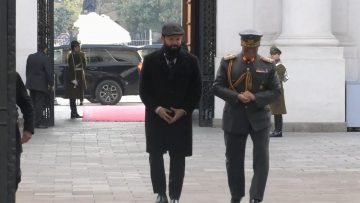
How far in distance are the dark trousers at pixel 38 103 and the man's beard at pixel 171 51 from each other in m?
10.2

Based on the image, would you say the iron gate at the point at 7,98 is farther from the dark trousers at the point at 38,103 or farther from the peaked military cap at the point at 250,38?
the dark trousers at the point at 38,103

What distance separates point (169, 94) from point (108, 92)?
69.2ft

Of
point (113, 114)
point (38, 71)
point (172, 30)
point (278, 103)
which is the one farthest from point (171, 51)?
point (113, 114)

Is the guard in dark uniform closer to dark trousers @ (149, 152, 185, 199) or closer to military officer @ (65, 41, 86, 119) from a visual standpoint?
dark trousers @ (149, 152, 185, 199)

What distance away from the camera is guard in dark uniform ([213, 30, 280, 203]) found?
9.67 metres

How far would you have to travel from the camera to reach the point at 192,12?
2455cm

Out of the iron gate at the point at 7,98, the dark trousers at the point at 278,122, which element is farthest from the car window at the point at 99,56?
the iron gate at the point at 7,98

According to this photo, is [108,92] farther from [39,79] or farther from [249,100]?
[249,100]

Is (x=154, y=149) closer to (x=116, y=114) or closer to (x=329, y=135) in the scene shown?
(x=329, y=135)

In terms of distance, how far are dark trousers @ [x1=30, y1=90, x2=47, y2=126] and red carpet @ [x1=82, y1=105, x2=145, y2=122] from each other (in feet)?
9.87

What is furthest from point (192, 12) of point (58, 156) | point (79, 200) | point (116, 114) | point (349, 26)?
point (79, 200)

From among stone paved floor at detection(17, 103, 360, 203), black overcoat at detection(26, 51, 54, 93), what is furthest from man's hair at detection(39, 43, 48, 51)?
stone paved floor at detection(17, 103, 360, 203)

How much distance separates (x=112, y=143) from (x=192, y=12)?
763 cm

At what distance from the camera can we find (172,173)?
32.9ft
